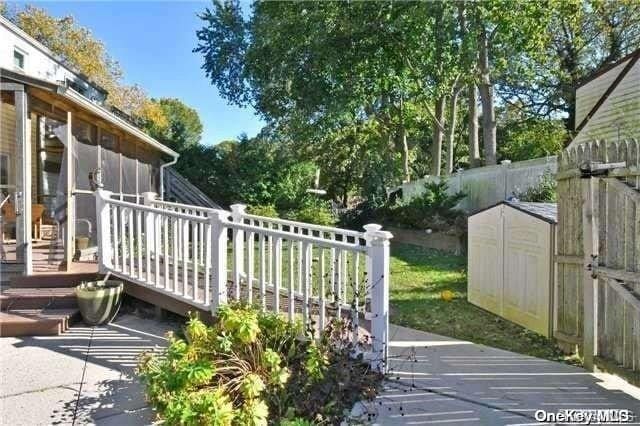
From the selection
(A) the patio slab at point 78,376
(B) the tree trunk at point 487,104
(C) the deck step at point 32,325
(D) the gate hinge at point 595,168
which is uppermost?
(B) the tree trunk at point 487,104

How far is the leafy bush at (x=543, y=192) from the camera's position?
33.2ft

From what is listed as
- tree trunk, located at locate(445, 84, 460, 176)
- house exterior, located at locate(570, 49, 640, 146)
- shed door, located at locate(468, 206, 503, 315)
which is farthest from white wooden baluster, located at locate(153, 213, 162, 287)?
tree trunk, located at locate(445, 84, 460, 176)

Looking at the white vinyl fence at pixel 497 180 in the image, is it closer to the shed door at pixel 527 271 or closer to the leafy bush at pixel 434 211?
the leafy bush at pixel 434 211

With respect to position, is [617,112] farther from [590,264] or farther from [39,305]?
[39,305]

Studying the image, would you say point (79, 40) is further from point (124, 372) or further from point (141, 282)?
point (124, 372)

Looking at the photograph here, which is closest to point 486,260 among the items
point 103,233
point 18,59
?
point 103,233

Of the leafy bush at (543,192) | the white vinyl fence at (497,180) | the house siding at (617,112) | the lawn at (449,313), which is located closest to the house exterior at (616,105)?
the house siding at (617,112)

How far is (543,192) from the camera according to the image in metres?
10.3

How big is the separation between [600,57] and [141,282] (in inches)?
928

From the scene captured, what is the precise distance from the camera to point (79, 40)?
22.8 meters

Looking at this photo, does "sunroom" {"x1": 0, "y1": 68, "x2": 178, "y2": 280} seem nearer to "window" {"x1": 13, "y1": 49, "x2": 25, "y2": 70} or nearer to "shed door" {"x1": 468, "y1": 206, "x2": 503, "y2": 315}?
"window" {"x1": 13, "y1": 49, "x2": 25, "y2": 70}

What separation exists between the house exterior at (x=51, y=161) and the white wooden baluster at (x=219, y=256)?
2607mm

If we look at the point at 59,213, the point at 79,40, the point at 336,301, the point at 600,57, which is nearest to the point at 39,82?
the point at 59,213

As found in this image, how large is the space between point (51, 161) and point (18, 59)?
10.4 ft
